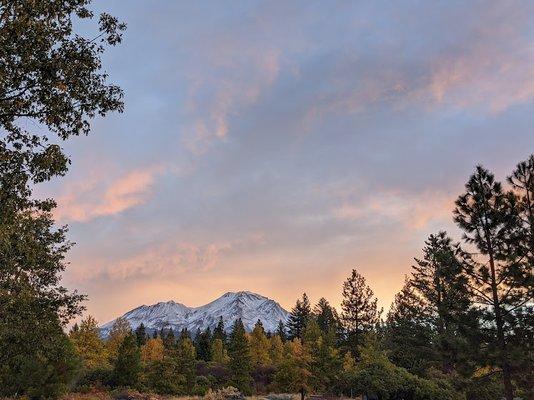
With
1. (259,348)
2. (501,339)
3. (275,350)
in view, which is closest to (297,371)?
(501,339)

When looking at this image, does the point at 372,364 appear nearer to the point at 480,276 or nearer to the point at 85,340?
the point at 480,276

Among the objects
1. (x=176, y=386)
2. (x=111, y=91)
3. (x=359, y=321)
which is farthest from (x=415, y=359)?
(x=111, y=91)

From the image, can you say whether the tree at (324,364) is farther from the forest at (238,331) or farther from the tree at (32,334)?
the tree at (32,334)

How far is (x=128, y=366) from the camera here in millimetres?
49219

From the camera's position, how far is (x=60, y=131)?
1018 cm

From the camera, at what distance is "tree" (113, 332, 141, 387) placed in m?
49.0

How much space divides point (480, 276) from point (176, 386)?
3736 centimetres

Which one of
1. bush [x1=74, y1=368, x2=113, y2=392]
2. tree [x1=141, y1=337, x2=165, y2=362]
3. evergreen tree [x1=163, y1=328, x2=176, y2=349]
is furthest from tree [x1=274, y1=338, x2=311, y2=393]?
tree [x1=141, y1=337, x2=165, y2=362]

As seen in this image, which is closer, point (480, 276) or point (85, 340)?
point (480, 276)

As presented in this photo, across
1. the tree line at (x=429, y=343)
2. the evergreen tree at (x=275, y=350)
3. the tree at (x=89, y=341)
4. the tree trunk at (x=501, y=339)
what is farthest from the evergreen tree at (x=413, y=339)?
the tree at (x=89, y=341)

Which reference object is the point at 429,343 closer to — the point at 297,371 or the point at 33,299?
the point at 297,371

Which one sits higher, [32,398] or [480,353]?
[480,353]

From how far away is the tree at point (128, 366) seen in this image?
161 ft

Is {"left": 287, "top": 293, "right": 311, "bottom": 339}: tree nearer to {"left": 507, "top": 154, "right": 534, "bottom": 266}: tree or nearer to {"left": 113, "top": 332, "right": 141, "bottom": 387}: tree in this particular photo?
{"left": 113, "top": 332, "right": 141, "bottom": 387}: tree
